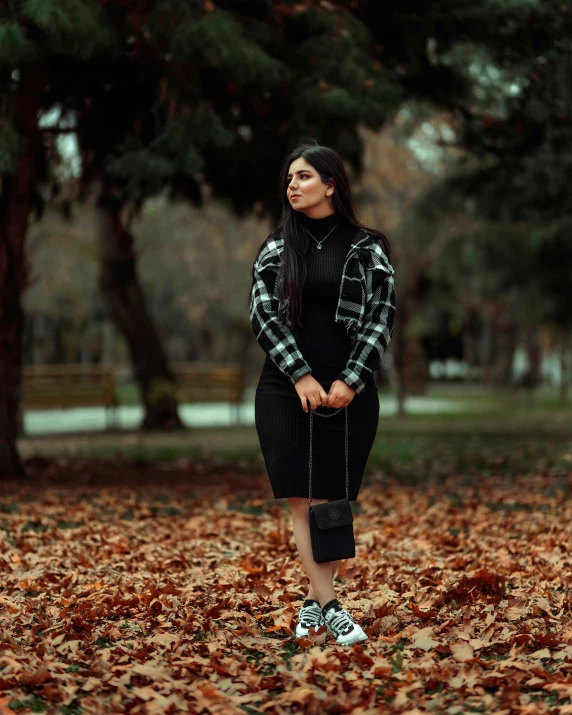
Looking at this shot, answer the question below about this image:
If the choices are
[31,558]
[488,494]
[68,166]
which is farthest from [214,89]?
[31,558]

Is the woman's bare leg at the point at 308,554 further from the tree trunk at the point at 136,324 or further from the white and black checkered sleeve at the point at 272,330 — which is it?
the tree trunk at the point at 136,324

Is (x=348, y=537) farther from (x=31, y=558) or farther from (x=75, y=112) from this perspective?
(x=75, y=112)

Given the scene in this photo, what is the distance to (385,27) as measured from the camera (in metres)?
11.9

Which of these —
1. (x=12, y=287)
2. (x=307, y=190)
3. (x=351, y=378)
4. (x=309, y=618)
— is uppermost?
(x=307, y=190)

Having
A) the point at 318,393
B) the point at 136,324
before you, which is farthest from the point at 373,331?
the point at 136,324

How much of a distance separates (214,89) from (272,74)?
1.47m

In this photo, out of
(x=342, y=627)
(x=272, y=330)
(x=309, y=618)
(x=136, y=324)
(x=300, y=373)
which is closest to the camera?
(x=300, y=373)

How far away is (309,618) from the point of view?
527cm

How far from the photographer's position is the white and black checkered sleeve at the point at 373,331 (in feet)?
16.1

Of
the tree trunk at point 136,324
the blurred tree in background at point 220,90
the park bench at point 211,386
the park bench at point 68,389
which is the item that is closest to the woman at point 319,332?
the blurred tree in background at point 220,90

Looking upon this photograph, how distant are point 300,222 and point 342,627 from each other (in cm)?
179

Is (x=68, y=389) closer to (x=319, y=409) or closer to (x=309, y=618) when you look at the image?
(x=309, y=618)

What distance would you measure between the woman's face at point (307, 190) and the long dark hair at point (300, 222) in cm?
3

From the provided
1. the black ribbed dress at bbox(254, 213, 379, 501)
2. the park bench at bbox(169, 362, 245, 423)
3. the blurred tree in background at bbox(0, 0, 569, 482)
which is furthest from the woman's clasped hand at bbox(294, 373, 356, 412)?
the park bench at bbox(169, 362, 245, 423)
